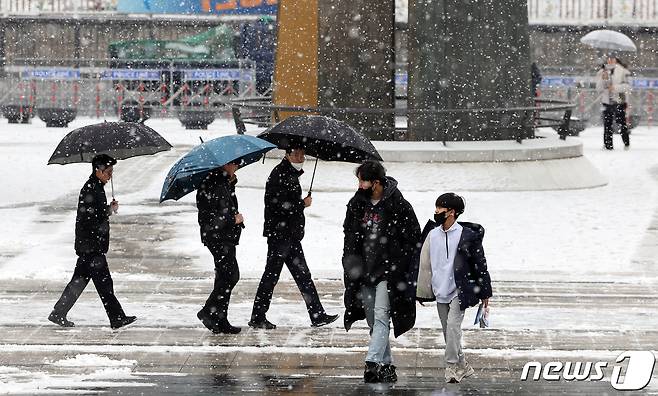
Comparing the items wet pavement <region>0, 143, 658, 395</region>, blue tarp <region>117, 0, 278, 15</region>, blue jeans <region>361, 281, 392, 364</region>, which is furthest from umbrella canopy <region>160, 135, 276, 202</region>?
blue tarp <region>117, 0, 278, 15</region>

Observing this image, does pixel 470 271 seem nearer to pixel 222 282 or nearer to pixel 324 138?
pixel 324 138

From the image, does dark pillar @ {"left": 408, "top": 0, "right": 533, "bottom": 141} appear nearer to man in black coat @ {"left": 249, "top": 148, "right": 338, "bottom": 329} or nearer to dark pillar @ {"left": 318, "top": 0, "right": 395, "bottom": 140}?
dark pillar @ {"left": 318, "top": 0, "right": 395, "bottom": 140}

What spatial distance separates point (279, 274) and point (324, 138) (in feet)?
4.33

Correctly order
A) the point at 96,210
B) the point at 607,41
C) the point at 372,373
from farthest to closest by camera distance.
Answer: the point at 607,41 → the point at 96,210 → the point at 372,373

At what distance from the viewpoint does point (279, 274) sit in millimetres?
12383

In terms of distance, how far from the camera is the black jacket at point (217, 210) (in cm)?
1187

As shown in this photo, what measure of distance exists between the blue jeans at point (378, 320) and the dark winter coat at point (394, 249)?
2.1 inches

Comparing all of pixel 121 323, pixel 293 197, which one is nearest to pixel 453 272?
pixel 293 197

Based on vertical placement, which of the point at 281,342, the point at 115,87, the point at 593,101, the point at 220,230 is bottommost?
the point at 593,101

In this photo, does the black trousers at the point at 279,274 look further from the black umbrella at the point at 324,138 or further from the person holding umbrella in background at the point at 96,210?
the person holding umbrella in background at the point at 96,210

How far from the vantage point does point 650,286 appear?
14.4 m

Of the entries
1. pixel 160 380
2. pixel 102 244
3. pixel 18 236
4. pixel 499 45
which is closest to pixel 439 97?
pixel 499 45

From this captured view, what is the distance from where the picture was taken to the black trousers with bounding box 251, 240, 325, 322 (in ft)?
40.3

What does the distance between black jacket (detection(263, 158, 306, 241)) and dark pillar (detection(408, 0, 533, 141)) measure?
10.8 m
